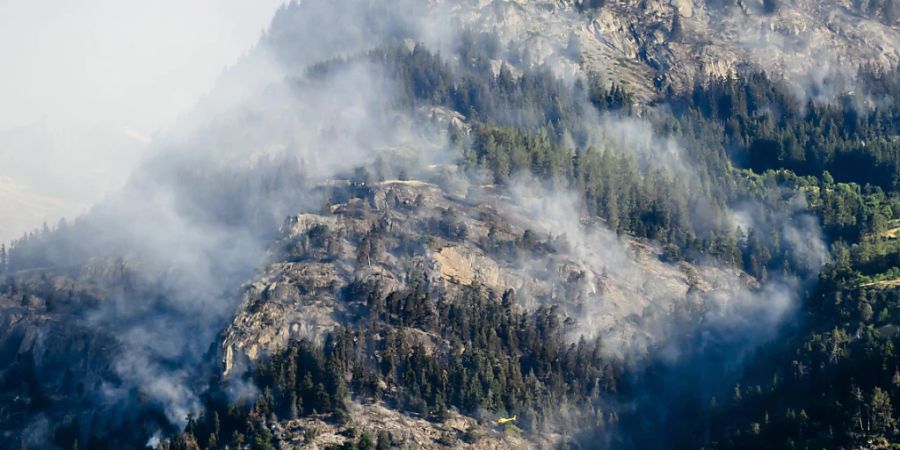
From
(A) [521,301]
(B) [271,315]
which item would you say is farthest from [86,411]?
(A) [521,301]

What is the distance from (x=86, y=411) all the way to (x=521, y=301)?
64.6m

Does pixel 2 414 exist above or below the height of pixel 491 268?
below

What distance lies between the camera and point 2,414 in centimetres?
18300

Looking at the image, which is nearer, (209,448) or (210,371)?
(209,448)

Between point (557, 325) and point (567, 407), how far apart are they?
17.8 m

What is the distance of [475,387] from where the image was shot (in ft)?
564

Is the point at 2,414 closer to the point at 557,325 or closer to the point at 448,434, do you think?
the point at 448,434

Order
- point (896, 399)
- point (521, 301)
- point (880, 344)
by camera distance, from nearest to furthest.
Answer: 1. point (896, 399)
2. point (880, 344)
3. point (521, 301)

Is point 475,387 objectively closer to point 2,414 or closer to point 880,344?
point 880,344

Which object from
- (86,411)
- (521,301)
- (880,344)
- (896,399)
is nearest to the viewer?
(896,399)

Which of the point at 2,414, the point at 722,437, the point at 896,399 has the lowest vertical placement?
the point at 2,414

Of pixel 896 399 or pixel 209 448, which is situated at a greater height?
pixel 896 399

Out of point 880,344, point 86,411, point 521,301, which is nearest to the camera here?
point 880,344

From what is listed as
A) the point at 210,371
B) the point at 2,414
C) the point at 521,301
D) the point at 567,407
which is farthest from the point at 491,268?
the point at 2,414
